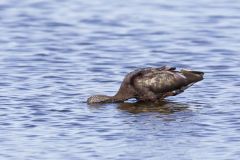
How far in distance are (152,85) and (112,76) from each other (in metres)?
2.17

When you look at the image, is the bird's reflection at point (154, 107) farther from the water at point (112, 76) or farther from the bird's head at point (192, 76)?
the bird's head at point (192, 76)

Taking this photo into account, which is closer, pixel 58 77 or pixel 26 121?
pixel 26 121

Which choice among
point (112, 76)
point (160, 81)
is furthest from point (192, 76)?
point (112, 76)

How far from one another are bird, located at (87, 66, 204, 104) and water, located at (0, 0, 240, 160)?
16 cm

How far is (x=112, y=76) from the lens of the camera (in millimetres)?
19219

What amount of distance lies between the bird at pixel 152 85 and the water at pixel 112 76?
0.16m

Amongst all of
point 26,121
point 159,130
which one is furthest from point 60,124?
point 159,130

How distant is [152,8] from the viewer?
26.3 m

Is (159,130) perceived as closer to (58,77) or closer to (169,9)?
(58,77)

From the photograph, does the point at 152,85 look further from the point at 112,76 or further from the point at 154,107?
the point at 112,76

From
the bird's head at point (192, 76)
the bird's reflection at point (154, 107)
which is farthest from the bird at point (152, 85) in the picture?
the bird's reflection at point (154, 107)

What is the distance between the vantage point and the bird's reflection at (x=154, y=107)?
1678 centimetres

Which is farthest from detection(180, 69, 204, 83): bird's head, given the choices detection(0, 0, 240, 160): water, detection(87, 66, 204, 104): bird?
detection(0, 0, 240, 160): water

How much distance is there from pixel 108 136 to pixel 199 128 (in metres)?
1.35
